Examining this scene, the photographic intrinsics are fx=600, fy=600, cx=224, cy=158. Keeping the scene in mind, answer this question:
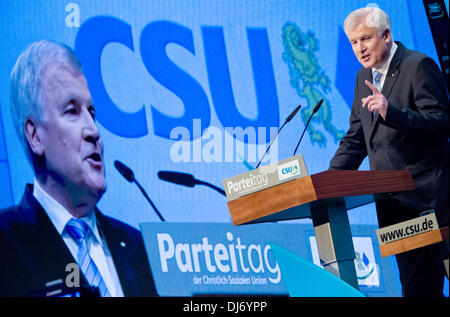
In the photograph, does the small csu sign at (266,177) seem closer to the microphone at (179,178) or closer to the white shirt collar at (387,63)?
the white shirt collar at (387,63)

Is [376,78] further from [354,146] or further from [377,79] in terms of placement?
[354,146]

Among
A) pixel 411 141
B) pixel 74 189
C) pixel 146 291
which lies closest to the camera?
pixel 411 141

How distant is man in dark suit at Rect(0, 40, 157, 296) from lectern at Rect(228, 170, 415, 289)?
162 centimetres

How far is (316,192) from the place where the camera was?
1881 millimetres

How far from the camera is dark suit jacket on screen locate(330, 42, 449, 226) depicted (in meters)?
2.43

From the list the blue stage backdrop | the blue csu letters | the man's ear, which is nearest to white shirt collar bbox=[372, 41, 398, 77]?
the blue stage backdrop

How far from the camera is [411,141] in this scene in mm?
2580

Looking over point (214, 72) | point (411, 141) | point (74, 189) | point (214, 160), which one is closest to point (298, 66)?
point (214, 72)

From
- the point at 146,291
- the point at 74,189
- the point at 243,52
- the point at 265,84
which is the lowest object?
the point at 146,291

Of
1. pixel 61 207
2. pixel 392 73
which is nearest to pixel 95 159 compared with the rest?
pixel 61 207

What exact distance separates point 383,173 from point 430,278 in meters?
0.60

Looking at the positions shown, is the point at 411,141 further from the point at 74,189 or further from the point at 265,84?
the point at 74,189

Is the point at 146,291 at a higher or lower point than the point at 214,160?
lower

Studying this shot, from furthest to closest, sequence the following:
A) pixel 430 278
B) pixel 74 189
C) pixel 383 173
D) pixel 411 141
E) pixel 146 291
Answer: pixel 74 189, pixel 146 291, pixel 411 141, pixel 430 278, pixel 383 173
